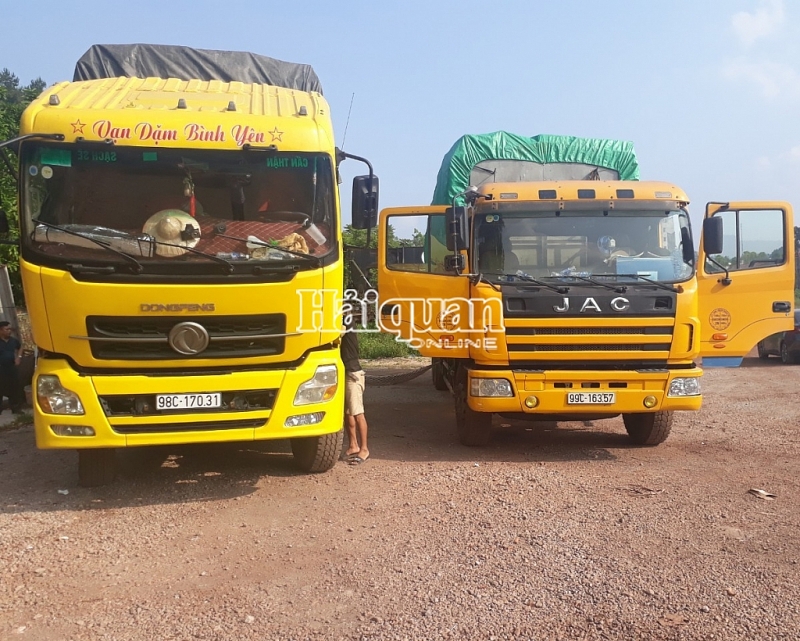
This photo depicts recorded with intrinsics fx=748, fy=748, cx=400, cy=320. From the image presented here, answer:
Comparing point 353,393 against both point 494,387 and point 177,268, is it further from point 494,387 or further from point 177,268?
point 177,268

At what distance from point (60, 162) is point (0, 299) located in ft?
21.3

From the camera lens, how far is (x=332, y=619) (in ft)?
11.9

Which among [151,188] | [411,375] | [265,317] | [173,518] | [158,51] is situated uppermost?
[158,51]

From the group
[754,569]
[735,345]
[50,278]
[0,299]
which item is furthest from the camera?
[0,299]

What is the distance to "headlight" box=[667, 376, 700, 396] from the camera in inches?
264

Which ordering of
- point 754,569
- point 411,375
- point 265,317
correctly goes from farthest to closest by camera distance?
point 411,375, point 265,317, point 754,569

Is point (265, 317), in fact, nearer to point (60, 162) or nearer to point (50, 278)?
point (50, 278)

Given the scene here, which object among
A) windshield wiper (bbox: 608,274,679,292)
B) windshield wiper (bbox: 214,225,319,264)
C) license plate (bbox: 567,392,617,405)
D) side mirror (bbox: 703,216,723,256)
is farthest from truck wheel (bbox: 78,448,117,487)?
side mirror (bbox: 703,216,723,256)

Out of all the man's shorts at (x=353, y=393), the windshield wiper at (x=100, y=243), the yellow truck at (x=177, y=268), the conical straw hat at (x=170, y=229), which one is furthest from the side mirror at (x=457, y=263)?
the windshield wiper at (x=100, y=243)

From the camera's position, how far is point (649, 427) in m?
7.37

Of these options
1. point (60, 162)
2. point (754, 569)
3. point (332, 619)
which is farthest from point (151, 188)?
point (754, 569)

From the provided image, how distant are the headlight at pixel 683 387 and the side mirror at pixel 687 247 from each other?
1069 mm

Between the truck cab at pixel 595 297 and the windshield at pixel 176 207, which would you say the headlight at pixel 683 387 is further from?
the windshield at pixel 176 207

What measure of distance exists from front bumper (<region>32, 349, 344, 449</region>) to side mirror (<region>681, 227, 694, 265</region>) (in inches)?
135
